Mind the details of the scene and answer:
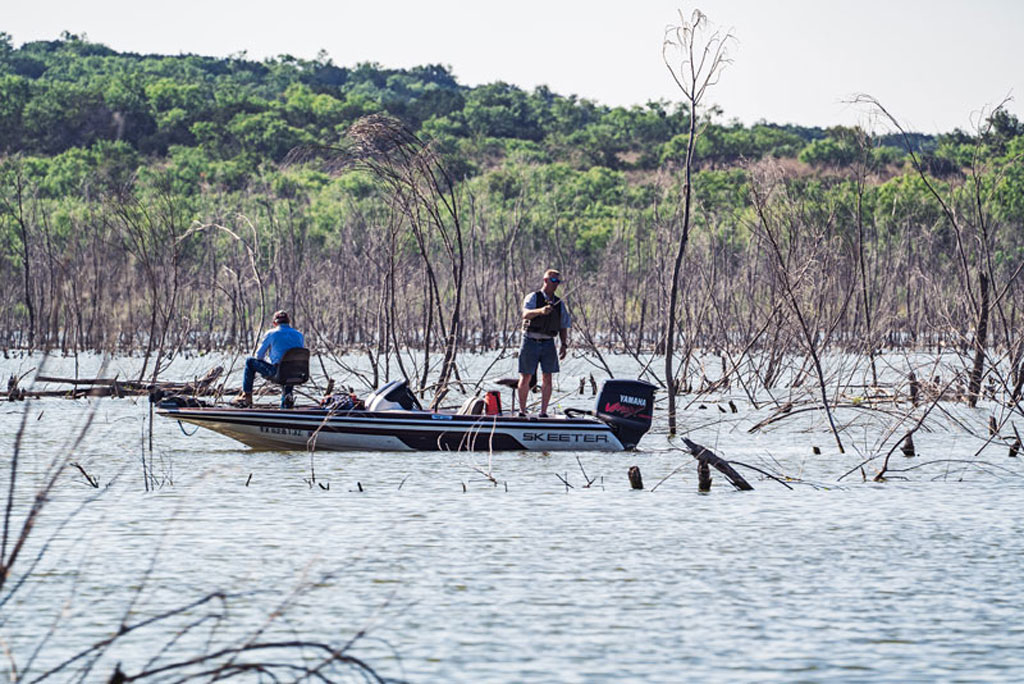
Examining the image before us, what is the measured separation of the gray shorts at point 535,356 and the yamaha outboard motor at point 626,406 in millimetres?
737

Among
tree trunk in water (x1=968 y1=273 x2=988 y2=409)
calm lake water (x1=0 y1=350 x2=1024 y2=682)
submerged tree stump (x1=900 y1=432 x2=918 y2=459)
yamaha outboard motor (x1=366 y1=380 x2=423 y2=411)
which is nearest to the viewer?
calm lake water (x1=0 y1=350 x2=1024 y2=682)

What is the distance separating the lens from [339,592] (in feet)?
30.2

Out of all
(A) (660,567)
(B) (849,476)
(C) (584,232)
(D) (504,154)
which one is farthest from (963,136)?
(A) (660,567)

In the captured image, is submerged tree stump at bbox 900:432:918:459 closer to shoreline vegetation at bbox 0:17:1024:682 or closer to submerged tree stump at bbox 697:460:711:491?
shoreline vegetation at bbox 0:17:1024:682

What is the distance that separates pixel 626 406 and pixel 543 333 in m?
1.18

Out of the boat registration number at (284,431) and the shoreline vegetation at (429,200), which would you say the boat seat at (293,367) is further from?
the shoreline vegetation at (429,200)

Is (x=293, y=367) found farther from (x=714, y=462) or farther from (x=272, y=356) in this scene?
(x=714, y=462)

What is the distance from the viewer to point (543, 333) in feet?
52.9

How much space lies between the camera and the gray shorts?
1617 centimetres

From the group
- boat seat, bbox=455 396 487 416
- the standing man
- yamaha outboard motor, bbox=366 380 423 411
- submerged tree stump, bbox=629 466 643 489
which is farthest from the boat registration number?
submerged tree stump, bbox=629 466 643 489

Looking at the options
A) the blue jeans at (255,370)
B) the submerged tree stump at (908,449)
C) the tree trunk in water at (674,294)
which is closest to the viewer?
the submerged tree stump at (908,449)

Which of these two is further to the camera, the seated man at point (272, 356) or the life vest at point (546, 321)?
the seated man at point (272, 356)

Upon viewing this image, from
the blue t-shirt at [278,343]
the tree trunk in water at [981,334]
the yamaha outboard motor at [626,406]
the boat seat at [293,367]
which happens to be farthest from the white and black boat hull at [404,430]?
the tree trunk in water at [981,334]

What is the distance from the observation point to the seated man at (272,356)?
54.6 feet
